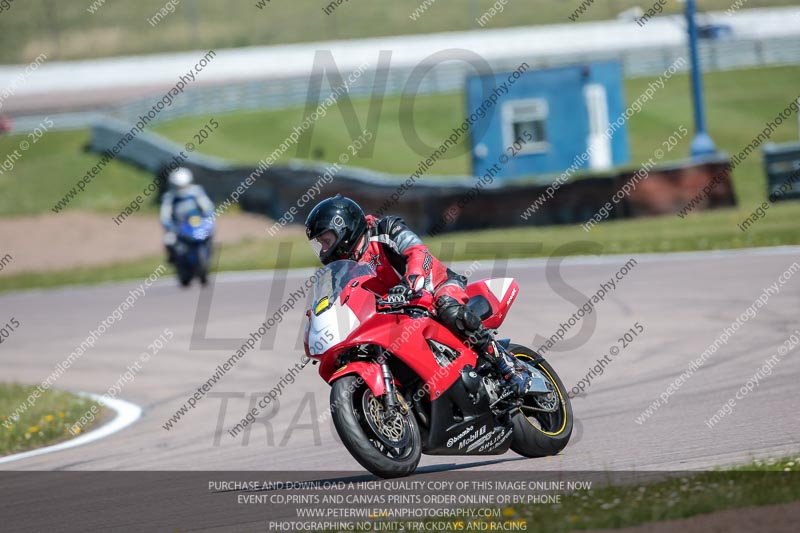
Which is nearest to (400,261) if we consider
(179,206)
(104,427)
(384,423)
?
(384,423)

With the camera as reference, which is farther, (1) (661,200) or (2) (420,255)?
(1) (661,200)

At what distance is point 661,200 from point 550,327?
11503 mm

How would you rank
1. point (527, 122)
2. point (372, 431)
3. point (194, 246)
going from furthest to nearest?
point (527, 122) → point (194, 246) → point (372, 431)

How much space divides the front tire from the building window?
25.6 meters

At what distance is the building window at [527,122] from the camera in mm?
33156

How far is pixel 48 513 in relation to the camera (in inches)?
281

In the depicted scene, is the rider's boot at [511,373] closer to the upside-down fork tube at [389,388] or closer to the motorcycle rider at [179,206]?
the upside-down fork tube at [389,388]

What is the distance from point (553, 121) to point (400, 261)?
26713 mm

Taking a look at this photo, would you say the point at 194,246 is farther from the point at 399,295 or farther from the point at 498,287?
the point at 399,295

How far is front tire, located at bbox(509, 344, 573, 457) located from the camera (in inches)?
295

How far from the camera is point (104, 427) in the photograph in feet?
36.5

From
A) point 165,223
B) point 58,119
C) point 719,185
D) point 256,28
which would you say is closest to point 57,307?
point 165,223

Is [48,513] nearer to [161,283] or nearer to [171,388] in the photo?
[171,388]

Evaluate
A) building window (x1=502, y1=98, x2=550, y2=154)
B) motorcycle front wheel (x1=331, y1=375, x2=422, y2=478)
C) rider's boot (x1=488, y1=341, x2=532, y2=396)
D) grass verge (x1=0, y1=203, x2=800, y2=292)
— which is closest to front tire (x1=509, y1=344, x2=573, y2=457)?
rider's boot (x1=488, y1=341, x2=532, y2=396)
